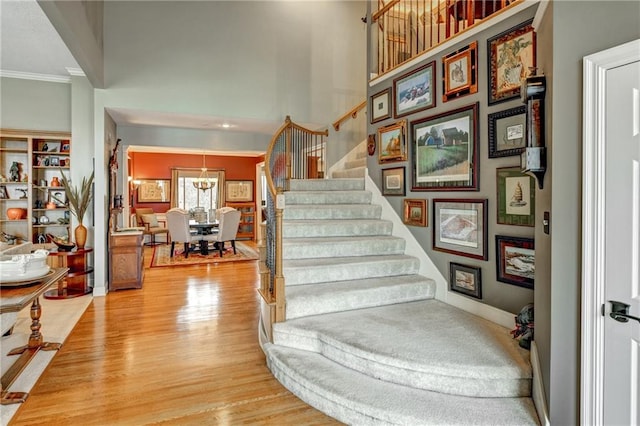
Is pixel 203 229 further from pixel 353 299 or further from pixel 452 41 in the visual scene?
pixel 452 41

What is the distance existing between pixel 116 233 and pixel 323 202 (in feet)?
10.3

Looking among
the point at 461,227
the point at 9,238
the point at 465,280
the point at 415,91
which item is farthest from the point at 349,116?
the point at 9,238

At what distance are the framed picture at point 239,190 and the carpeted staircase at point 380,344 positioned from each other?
826cm

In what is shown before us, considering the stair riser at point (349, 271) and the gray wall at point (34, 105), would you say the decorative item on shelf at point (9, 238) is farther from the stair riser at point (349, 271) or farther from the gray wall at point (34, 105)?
the stair riser at point (349, 271)

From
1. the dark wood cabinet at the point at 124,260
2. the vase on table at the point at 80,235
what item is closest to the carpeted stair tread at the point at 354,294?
the dark wood cabinet at the point at 124,260

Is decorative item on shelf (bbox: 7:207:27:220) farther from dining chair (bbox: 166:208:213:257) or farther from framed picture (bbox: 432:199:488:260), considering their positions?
framed picture (bbox: 432:199:488:260)

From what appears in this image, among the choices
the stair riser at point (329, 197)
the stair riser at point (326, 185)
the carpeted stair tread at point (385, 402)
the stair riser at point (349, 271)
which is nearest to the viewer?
the carpeted stair tread at point (385, 402)

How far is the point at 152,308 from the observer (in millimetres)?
4562

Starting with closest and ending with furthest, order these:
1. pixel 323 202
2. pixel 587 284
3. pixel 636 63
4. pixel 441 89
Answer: pixel 636 63
pixel 587 284
pixel 441 89
pixel 323 202

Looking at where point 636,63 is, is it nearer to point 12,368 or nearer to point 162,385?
point 162,385

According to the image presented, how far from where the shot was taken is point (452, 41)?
137 inches

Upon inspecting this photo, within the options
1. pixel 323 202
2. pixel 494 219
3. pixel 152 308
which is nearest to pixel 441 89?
pixel 494 219

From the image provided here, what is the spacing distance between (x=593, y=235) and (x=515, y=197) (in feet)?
4.09

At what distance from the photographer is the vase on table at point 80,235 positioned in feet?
16.6
